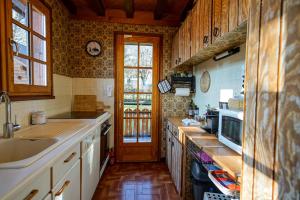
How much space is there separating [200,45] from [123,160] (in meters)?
2.39

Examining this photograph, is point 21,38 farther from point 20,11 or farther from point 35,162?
point 35,162

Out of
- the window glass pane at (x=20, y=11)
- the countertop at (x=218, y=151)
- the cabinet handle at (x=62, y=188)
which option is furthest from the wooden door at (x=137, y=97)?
the cabinet handle at (x=62, y=188)

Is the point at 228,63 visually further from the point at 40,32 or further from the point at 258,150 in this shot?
the point at 40,32

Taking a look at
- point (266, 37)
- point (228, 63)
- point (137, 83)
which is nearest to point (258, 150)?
point (266, 37)

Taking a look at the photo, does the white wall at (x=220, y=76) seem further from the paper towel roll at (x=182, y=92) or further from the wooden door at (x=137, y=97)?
the wooden door at (x=137, y=97)

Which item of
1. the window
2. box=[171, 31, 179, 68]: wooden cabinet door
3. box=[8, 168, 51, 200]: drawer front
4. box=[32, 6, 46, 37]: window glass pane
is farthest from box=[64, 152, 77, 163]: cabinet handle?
box=[171, 31, 179, 68]: wooden cabinet door

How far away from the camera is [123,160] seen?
3.39m

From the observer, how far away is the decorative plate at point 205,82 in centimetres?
275

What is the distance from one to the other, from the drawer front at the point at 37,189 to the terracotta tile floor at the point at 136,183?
1421 millimetres

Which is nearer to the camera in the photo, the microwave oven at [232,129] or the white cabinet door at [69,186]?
the white cabinet door at [69,186]

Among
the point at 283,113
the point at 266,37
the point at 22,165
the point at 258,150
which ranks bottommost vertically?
the point at 22,165

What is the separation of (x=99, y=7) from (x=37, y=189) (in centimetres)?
270

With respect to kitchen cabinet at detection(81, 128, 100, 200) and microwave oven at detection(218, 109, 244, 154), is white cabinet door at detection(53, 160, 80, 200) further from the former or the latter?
microwave oven at detection(218, 109, 244, 154)

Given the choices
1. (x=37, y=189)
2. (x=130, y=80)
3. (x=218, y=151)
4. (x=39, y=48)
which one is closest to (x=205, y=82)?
(x=130, y=80)
